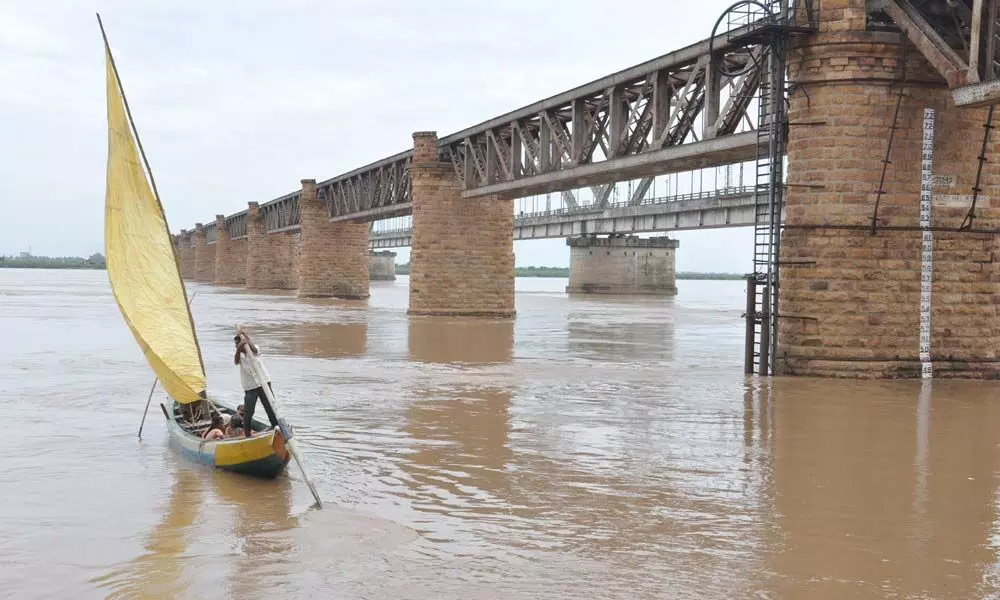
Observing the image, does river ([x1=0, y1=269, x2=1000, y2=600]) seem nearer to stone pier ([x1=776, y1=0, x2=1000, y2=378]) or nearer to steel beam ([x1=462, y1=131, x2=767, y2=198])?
stone pier ([x1=776, y1=0, x2=1000, y2=378])

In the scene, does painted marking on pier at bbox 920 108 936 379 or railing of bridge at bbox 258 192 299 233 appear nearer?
painted marking on pier at bbox 920 108 936 379

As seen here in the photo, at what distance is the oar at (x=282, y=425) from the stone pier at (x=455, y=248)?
3057 cm

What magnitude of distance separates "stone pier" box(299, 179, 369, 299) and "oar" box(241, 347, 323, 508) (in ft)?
185

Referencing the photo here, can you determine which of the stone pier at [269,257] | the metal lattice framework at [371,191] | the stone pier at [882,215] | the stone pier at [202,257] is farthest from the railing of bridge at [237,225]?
the stone pier at [882,215]

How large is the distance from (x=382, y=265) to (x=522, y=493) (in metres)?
152

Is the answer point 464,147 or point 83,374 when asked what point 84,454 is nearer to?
point 83,374

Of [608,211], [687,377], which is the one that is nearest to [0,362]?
[687,377]

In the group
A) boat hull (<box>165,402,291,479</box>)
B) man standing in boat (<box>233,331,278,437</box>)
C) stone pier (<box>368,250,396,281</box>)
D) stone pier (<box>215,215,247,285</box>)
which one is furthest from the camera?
stone pier (<box>368,250,396,281</box>)

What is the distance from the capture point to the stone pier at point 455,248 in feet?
141

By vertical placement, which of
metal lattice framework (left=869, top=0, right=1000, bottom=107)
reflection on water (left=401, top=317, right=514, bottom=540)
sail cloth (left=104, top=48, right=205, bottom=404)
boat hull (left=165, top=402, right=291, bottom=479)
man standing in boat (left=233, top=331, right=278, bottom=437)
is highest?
metal lattice framework (left=869, top=0, right=1000, bottom=107)

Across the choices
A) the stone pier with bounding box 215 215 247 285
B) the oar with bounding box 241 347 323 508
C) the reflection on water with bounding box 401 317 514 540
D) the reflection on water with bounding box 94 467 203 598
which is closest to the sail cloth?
the oar with bounding box 241 347 323 508

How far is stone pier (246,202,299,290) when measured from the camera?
310ft

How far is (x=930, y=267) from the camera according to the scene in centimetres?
2039

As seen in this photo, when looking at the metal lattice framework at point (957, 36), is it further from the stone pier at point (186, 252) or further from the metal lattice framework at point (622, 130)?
the stone pier at point (186, 252)
